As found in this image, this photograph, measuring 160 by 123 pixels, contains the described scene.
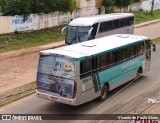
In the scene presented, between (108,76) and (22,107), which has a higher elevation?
(108,76)

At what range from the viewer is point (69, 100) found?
1398 cm

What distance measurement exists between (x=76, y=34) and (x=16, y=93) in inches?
388

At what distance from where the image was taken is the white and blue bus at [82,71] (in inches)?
552

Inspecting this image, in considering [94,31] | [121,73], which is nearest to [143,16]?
[94,31]

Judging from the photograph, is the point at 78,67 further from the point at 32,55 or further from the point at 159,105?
the point at 32,55

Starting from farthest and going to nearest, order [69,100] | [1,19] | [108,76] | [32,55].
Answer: [1,19] < [32,55] < [108,76] < [69,100]

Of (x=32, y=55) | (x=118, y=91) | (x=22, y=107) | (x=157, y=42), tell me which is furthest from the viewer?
(x=157, y=42)

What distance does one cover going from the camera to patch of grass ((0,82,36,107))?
16042 millimetres

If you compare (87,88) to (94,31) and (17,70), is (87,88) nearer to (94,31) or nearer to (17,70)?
(17,70)

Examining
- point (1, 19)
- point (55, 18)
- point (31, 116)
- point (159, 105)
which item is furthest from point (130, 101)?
point (55, 18)

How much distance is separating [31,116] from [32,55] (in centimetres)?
1230

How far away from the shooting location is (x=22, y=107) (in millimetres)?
15375

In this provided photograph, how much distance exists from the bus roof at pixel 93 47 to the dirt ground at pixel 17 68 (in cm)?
431

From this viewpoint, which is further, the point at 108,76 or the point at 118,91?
the point at 118,91
